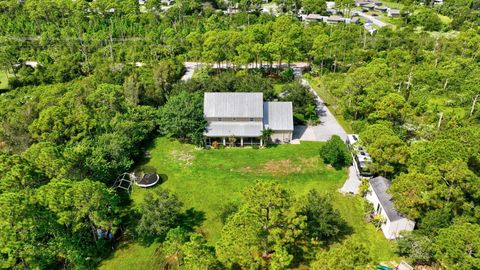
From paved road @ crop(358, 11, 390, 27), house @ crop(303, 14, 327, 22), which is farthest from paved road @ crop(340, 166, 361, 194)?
paved road @ crop(358, 11, 390, 27)

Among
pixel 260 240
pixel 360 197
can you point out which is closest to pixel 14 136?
pixel 260 240

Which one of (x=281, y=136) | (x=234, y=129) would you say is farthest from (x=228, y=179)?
(x=281, y=136)

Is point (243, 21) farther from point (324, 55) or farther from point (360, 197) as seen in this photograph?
point (360, 197)

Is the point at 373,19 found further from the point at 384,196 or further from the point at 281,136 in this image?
the point at 384,196

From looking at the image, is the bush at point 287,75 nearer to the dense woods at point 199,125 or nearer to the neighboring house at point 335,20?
the dense woods at point 199,125

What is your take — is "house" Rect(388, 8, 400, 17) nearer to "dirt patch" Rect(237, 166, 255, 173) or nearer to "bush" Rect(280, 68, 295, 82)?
"bush" Rect(280, 68, 295, 82)

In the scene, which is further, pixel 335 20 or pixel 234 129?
pixel 335 20

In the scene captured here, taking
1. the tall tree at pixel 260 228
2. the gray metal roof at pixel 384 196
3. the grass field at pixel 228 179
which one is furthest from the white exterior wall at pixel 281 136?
the tall tree at pixel 260 228
